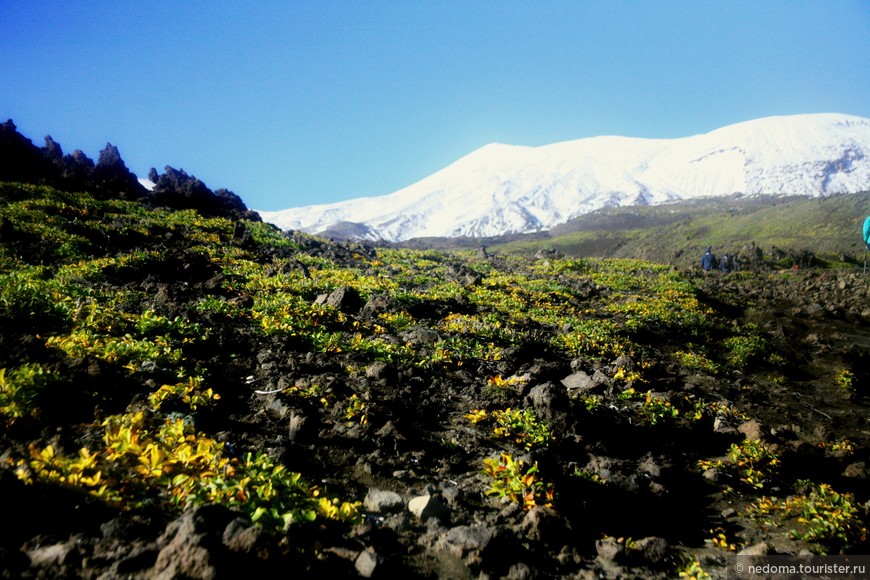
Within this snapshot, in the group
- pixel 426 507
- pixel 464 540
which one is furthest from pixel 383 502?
pixel 464 540

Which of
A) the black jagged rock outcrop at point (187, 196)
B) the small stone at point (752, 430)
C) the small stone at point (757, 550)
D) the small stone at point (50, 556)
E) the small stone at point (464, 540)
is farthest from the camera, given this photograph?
the black jagged rock outcrop at point (187, 196)

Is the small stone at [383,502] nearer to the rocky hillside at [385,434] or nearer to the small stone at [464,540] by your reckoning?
the rocky hillside at [385,434]

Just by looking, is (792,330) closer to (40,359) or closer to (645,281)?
(645,281)

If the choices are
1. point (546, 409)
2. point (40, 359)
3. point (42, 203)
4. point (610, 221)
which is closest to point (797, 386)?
point (546, 409)

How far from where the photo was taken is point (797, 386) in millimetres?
8930

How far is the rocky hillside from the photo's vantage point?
9.68ft

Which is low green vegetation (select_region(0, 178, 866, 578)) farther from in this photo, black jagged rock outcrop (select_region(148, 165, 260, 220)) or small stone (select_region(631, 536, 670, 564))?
black jagged rock outcrop (select_region(148, 165, 260, 220))

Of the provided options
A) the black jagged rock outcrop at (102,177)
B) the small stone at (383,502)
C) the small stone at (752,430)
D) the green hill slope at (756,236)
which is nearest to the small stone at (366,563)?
the small stone at (383,502)

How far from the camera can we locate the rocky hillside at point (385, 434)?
9.68ft

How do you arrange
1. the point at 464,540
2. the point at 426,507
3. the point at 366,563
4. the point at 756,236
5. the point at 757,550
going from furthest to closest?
1. the point at 756,236
2. the point at 426,507
3. the point at 757,550
4. the point at 464,540
5. the point at 366,563

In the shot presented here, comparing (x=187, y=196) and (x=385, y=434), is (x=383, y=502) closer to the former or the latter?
(x=385, y=434)

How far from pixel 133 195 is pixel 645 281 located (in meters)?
24.9

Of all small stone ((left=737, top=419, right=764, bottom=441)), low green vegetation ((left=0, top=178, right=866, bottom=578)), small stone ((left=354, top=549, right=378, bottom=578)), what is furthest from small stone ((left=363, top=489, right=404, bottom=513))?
small stone ((left=737, top=419, right=764, bottom=441))

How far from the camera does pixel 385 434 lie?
16.2 ft
